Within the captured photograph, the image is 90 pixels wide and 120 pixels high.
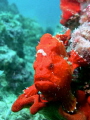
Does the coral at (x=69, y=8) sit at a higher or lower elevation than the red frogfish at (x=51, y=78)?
higher

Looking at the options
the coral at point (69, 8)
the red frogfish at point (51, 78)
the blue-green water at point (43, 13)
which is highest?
the blue-green water at point (43, 13)

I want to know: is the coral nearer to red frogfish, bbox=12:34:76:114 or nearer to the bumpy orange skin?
red frogfish, bbox=12:34:76:114

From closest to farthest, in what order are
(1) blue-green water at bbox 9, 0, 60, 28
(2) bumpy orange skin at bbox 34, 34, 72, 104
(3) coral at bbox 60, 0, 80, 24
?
1. (2) bumpy orange skin at bbox 34, 34, 72, 104
2. (3) coral at bbox 60, 0, 80, 24
3. (1) blue-green water at bbox 9, 0, 60, 28

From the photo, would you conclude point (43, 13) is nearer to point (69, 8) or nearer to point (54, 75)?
point (69, 8)

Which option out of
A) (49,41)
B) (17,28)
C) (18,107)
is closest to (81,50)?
(49,41)

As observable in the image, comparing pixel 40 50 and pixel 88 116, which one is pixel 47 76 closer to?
pixel 40 50

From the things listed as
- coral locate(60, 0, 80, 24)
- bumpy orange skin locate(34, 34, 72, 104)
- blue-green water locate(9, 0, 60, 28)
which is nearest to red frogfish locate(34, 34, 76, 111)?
bumpy orange skin locate(34, 34, 72, 104)

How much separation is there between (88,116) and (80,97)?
0.25m

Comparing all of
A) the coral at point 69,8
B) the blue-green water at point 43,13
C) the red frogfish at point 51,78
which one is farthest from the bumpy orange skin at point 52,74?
the blue-green water at point 43,13

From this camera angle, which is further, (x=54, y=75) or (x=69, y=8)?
(x=69, y=8)

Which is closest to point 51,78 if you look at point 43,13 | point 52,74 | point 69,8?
point 52,74

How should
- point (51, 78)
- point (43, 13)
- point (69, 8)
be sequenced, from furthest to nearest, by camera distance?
point (43, 13) < point (69, 8) < point (51, 78)

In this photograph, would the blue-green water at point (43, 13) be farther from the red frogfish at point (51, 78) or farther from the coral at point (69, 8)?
the red frogfish at point (51, 78)

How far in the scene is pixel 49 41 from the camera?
2078 millimetres
